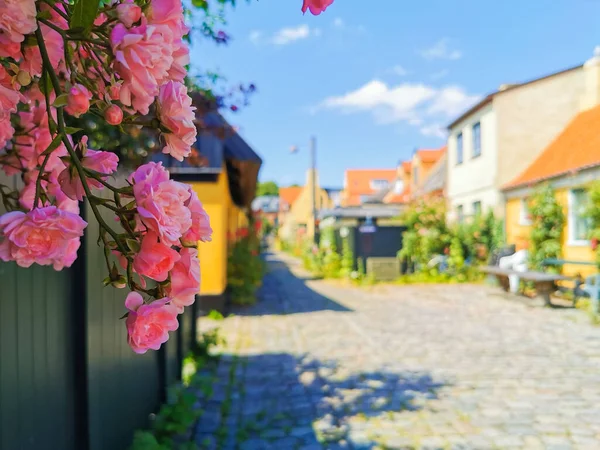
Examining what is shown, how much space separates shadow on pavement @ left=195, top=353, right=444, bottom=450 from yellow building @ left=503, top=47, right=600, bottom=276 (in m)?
7.19

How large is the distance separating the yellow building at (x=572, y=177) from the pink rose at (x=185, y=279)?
10948mm

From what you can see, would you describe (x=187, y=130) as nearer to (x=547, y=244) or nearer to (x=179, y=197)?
(x=179, y=197)

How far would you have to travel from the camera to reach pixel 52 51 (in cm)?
100

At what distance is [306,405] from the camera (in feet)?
15.4

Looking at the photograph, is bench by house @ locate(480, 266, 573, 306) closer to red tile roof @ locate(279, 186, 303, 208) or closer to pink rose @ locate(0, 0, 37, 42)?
pink rose @ locate(0, 0, 37, 42)

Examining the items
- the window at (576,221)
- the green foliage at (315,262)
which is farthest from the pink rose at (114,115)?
the green foliage at (315,262)

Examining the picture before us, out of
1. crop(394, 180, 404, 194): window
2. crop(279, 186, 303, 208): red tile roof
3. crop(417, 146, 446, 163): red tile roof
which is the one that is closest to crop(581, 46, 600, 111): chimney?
crop(417, 146, 446, 163): red tile roof

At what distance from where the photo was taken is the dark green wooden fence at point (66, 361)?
1.97 metres

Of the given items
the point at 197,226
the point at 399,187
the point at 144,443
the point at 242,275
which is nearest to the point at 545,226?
the point at 242,275

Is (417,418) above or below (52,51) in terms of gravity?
below

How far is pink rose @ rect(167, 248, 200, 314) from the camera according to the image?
3.07 feet

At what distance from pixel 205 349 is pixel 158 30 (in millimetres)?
5881

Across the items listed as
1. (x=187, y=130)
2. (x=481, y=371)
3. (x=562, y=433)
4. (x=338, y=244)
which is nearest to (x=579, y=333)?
(x=481, y=371)

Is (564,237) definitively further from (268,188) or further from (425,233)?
(268,188)
